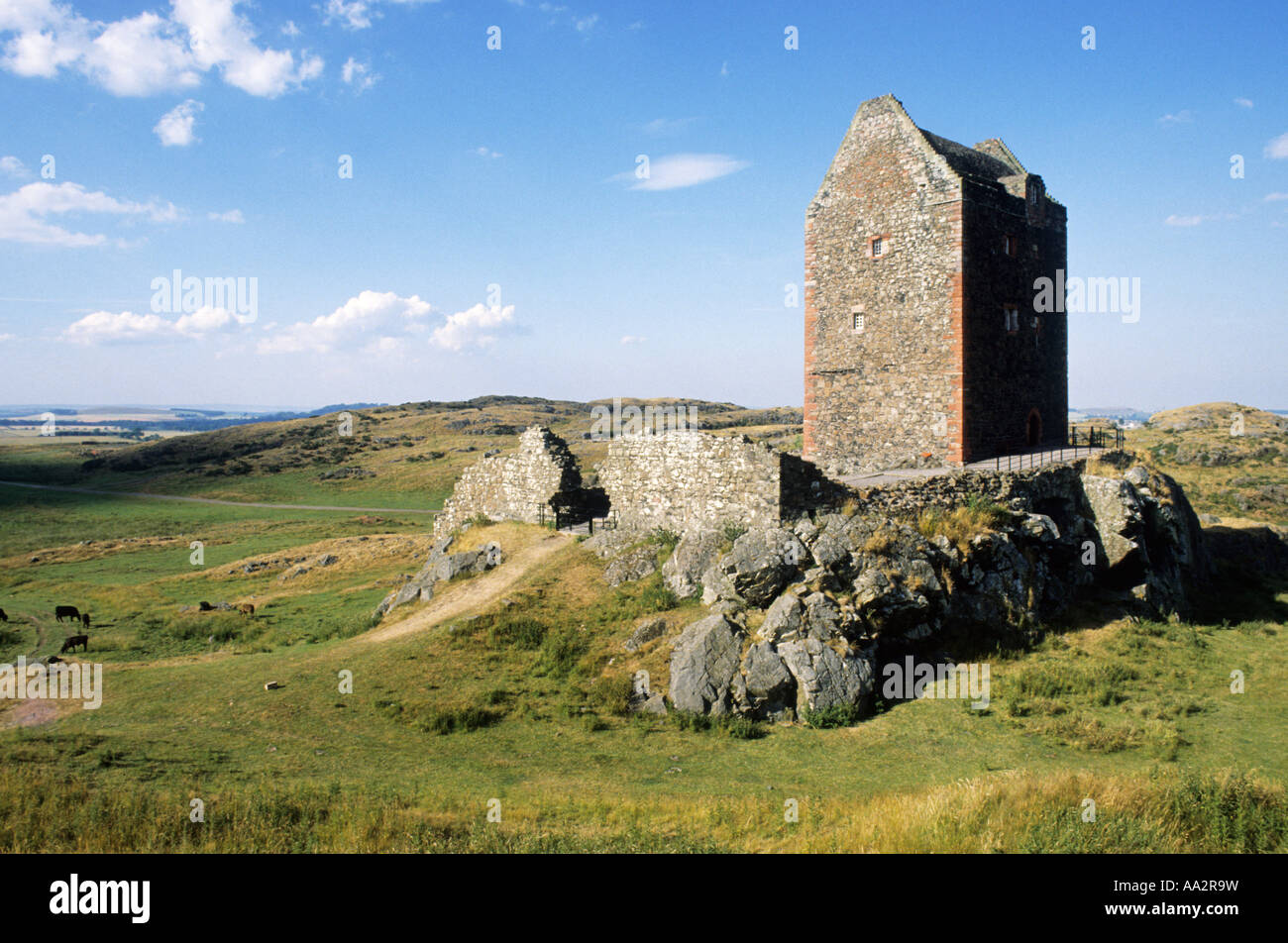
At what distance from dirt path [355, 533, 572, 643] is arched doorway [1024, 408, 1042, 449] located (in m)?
18.1

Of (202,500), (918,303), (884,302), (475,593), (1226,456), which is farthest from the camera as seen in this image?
(202,500)

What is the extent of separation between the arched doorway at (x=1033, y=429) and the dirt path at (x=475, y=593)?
18.1 metres

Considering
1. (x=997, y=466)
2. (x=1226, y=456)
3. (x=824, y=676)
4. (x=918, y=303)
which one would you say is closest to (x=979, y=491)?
(x=997, y=466)

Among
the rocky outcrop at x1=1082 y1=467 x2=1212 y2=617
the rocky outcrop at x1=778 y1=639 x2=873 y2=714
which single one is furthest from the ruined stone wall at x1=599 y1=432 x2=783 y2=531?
the rocky outcrop at x1=1082 y1=467 x2=1212 y2=617

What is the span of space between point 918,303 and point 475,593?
17064 millimetres

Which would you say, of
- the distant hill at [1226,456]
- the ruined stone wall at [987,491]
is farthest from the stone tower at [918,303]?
the distant hill at [1226,456]

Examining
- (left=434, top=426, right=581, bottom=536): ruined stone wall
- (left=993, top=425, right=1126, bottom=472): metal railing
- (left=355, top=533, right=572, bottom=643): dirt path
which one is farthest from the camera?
→ (left=434, top=426, right=581, bottom=536): ruined stone wall

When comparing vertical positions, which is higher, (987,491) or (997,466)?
(997,466)

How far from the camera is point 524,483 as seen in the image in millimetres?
25297

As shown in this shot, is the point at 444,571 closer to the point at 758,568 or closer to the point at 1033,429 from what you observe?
the point at 758,568

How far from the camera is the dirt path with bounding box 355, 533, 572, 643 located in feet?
63.9

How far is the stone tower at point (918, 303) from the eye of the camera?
77.0 feet

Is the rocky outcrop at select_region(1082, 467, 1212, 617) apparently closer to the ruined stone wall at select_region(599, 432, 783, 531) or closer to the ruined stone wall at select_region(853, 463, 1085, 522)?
the ruined stone wall at select_region(853, 463, 1085, 522)
